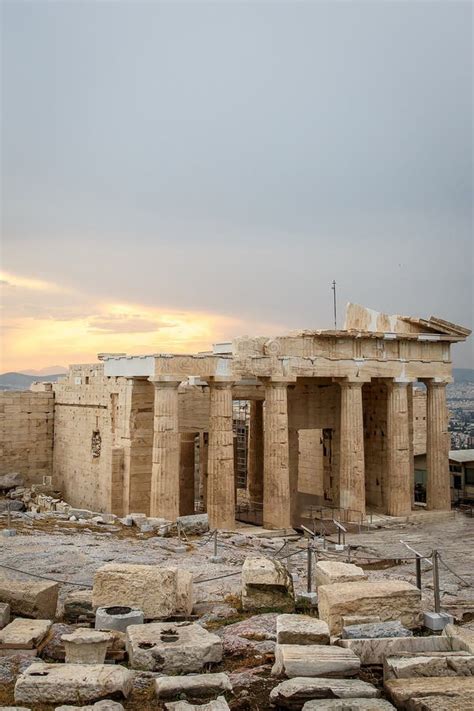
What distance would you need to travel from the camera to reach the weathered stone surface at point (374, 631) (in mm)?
8469

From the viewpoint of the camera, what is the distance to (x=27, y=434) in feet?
97.2

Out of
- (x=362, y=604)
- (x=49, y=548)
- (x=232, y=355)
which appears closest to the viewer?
(x=362, y=604)

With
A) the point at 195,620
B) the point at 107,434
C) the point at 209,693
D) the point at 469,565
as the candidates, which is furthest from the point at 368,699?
the point at 107,434

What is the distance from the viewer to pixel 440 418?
2795cm

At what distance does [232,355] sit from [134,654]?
15.0m

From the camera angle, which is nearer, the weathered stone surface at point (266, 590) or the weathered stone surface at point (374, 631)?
the weathered stone surface at point (374, 631)

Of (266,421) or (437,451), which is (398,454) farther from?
(266,421)

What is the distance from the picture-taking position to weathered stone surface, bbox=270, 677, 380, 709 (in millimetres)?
6988

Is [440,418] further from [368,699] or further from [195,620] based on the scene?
[368,699]

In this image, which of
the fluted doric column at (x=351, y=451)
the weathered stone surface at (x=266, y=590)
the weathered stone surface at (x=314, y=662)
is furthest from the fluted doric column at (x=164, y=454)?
the weathered stone surface at (x=314, y=662)

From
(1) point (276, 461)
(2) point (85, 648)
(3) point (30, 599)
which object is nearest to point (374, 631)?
(2) point (85, 648)

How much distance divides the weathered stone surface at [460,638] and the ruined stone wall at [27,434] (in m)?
23.3

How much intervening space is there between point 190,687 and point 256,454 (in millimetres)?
22610

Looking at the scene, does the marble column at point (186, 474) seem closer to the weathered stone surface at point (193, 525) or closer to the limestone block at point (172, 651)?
the weathered stone surface at point (193, 525)
